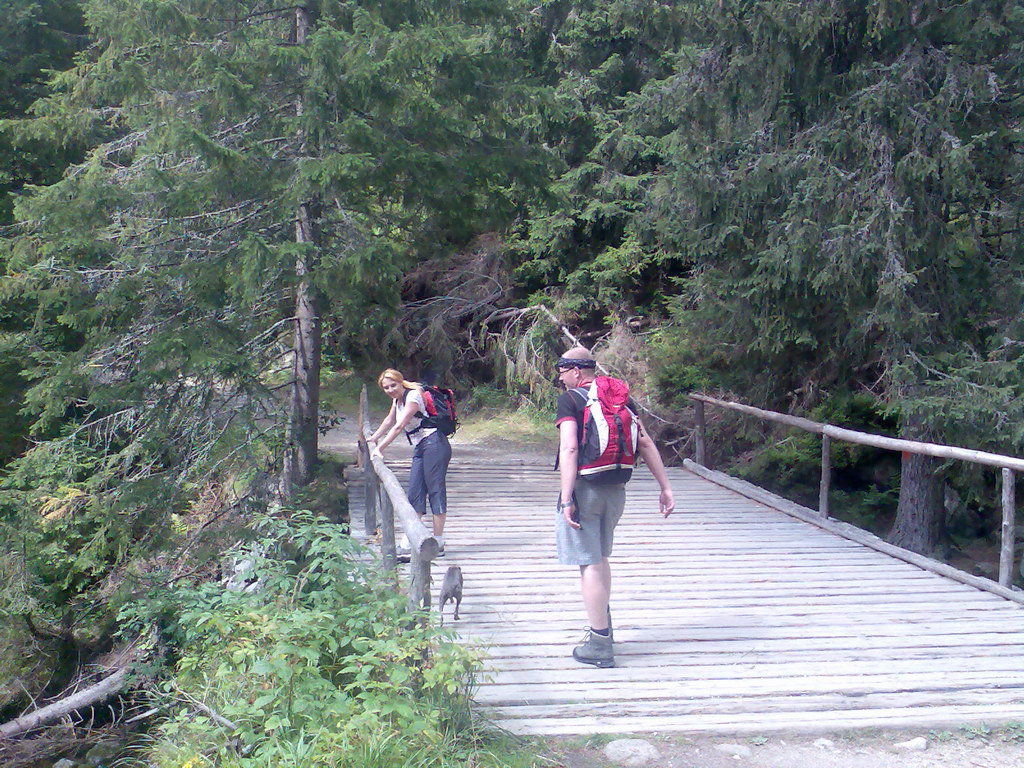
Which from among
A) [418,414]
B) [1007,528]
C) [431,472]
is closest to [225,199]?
[418,414]

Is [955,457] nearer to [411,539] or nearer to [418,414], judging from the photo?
[418,414]

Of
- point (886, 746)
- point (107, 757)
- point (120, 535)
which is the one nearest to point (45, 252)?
point (120, 535)

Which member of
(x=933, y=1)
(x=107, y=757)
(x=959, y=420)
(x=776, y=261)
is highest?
(x=933, y=1)

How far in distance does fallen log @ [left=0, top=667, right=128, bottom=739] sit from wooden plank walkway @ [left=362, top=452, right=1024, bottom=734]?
3.56 meters

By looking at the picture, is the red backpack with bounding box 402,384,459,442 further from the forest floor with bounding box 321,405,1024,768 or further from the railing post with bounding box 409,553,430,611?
the forest floor with bounding box 321,405,1024,768

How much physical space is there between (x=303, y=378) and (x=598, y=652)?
7053mm

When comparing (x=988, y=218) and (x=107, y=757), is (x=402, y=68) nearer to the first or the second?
(x=988, y=218)

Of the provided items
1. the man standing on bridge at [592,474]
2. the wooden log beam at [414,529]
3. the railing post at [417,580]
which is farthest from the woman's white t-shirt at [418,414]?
the railing post at [417,580]

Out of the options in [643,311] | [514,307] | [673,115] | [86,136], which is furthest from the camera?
[514,307]

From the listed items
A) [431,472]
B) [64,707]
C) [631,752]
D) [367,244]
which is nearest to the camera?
[631,752]

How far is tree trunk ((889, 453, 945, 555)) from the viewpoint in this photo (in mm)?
9562

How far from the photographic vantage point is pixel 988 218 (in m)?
9.05

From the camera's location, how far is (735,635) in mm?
5301

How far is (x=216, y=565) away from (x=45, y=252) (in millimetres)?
3746
